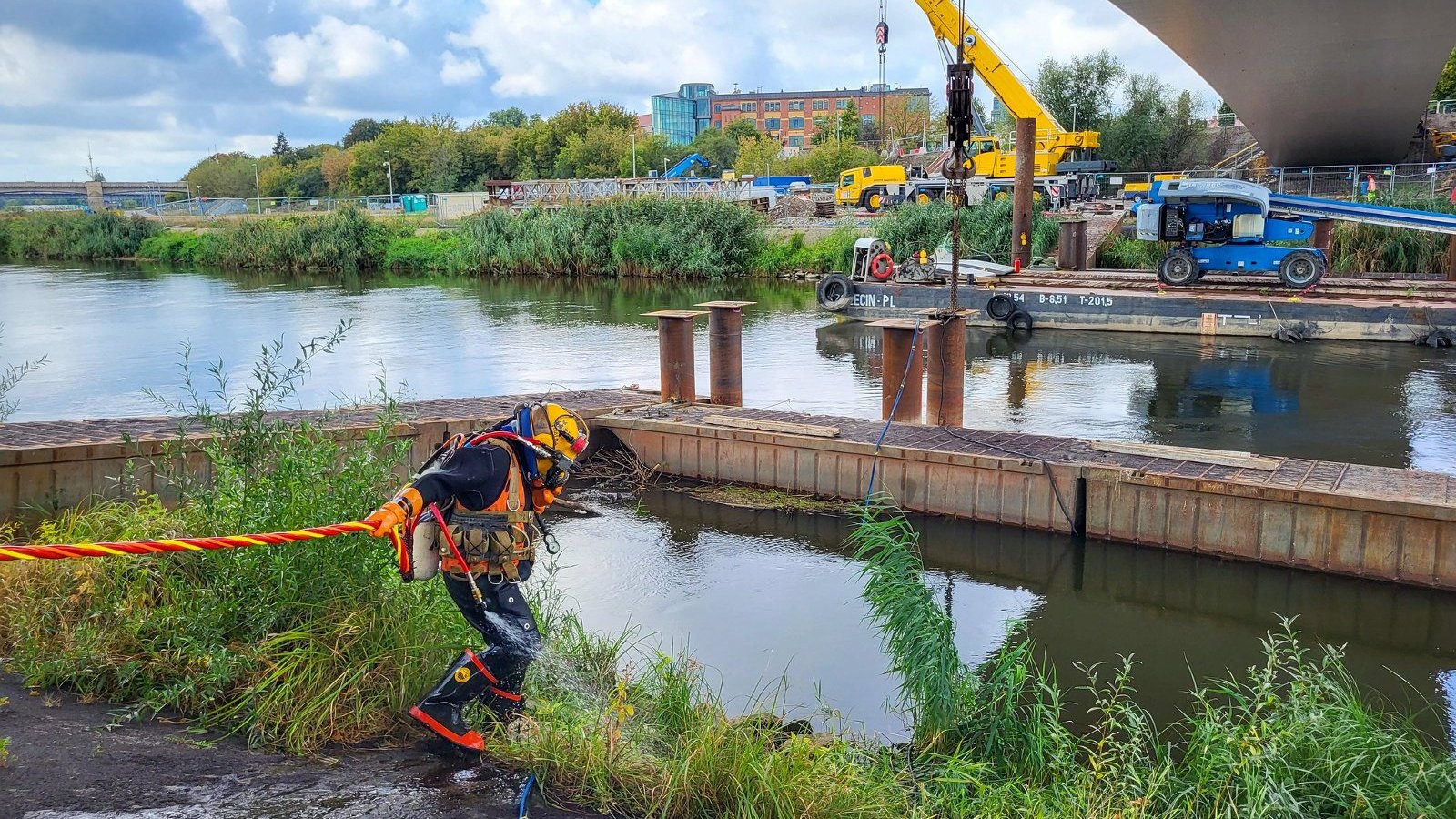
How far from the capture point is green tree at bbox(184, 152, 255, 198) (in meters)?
99.5

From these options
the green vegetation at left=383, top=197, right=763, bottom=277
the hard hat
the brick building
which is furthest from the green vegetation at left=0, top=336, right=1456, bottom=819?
the brick building

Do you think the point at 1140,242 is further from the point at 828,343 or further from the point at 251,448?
the point at 251,448

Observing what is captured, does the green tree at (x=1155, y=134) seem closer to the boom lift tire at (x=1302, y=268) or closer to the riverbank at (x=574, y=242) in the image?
the riverbank at (x=574, y=242)

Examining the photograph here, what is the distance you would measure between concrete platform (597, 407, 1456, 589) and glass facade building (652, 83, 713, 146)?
538 ft

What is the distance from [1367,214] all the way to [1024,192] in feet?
24.6

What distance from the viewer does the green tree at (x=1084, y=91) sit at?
58.6 metres

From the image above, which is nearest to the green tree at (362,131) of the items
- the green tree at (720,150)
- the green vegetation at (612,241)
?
the green tree at (720,150)

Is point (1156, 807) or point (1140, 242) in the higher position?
point (1140, 242)

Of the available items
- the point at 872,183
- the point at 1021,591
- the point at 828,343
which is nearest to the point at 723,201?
the point at 872,183

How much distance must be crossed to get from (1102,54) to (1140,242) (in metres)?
33.4

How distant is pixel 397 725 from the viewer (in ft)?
16.6

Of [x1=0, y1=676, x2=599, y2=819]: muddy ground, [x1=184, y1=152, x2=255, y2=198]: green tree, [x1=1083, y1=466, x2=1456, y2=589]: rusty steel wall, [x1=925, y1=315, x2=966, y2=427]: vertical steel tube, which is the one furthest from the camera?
[x1=184, y1=152, x2=255, y2=198]: green tree

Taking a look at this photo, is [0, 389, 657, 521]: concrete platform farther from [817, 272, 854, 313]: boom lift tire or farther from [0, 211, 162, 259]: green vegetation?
[0, 211, 162, 259]: green vegetation

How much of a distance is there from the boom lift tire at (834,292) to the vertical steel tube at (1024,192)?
4354 millimetres
